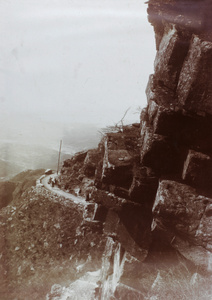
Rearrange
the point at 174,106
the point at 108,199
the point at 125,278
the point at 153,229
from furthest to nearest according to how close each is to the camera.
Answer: the point at 125,278 < the point at 108,199 < the point at 153,229 < the point at 174,106

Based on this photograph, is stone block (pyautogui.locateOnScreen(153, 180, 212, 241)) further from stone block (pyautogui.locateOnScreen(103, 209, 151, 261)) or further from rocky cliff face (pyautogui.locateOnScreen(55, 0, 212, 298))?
stone block (pyautogui.locateOnScreen(103, 209, 151, 261))

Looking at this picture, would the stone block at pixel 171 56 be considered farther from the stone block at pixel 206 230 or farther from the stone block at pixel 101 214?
the stone block at pixel 101 214

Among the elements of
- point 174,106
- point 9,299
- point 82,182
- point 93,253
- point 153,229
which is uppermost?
point 174,106

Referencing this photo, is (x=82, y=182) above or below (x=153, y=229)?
below

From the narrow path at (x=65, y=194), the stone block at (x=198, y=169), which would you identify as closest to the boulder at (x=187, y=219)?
the stone block at (x=198, y=169)

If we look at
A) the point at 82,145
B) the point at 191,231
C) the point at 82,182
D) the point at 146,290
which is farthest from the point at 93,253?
the point at 82,145

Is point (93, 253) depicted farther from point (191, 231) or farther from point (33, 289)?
point (191, 231)
